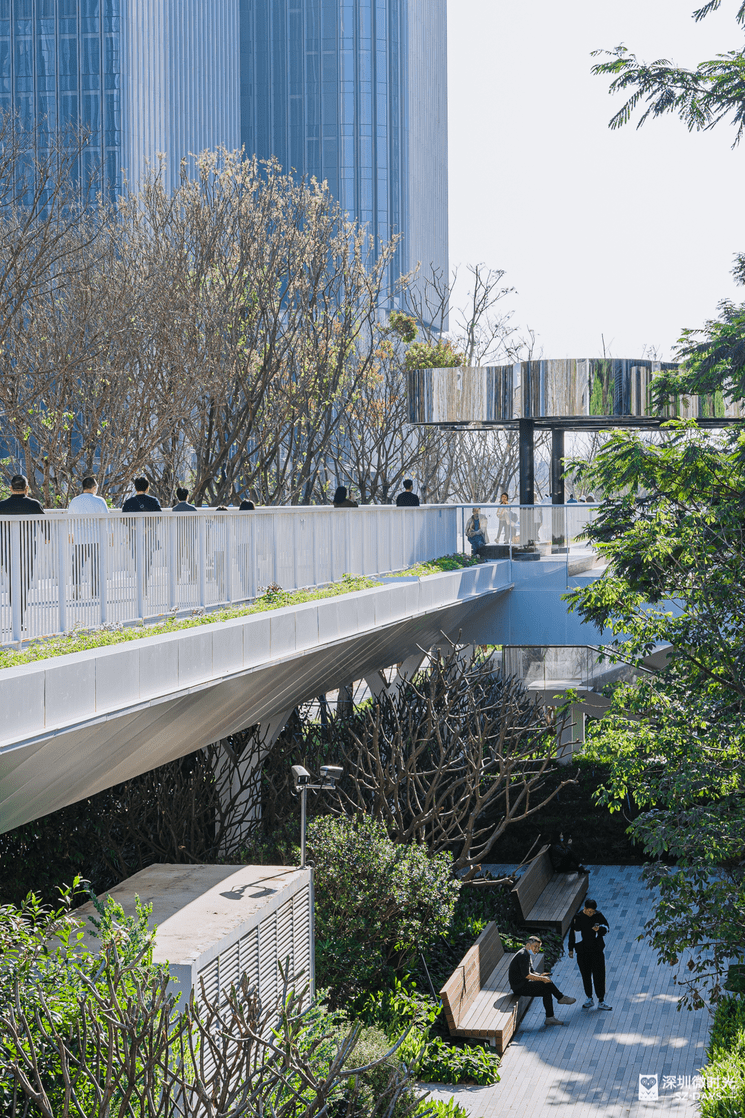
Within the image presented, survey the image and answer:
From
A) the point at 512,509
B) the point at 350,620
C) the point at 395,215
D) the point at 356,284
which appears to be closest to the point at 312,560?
the point at 350,620

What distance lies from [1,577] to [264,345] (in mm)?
21740

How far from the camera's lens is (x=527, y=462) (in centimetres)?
2633

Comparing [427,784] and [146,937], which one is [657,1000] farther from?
[146,937]

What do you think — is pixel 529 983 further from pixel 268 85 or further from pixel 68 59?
pixel 268 85

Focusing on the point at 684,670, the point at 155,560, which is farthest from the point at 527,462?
the point at 155,560

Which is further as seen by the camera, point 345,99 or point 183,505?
point 345,99

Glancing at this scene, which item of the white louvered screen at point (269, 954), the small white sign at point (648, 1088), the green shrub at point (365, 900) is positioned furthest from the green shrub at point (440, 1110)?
the green shrub at point (365, 900)

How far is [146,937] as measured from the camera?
29.5 ft

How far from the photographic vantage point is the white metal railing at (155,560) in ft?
28.7

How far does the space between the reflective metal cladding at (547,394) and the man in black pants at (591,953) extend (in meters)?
10.7

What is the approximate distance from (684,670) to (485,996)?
186 inches

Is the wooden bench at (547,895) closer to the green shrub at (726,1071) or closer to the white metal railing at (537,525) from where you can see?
the green shrub at (726,1071)

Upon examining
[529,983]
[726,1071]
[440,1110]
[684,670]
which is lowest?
[529,983]

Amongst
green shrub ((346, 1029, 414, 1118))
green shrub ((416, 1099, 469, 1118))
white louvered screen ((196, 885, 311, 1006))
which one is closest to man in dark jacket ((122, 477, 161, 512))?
white louvered screen ((196, 885, 311, 1006))
